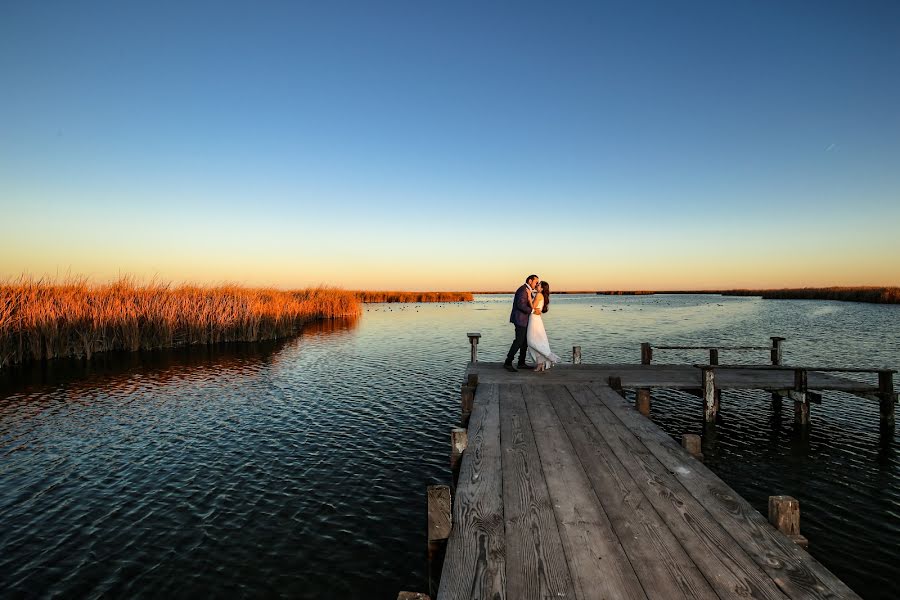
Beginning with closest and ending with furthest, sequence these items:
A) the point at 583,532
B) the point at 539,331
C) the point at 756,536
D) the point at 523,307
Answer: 1. the point at 756,536
2. the point at 583,532
3. the point at 523,307
4. the point at 539,331

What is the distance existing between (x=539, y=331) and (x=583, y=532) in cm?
832

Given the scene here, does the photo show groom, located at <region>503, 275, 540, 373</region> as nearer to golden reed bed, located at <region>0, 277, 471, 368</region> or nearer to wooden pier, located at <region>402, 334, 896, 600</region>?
wooden pier, located at <region>402, 334, 896, 600</region>

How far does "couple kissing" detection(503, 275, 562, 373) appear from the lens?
11531mm

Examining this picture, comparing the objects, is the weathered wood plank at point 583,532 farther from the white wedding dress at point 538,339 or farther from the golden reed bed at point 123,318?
the golden reed bed at point 123,318

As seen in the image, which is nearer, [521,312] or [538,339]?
[521,312]

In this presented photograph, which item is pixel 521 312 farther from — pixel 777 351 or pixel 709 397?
pixel 777 351

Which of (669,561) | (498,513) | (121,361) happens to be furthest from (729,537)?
(121,361)

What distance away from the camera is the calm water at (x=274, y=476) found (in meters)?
5.62

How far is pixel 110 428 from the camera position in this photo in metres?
10.8

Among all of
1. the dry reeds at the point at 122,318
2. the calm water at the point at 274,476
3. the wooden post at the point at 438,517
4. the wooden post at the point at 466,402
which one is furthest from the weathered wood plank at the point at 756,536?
the dry reeds at the point at 122,318

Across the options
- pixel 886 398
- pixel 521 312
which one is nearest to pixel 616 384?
pixel 521 312

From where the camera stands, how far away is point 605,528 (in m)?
4.00

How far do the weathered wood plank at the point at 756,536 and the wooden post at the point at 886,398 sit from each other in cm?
806

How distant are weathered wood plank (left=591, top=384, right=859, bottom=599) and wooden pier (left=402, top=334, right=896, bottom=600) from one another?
1cm
